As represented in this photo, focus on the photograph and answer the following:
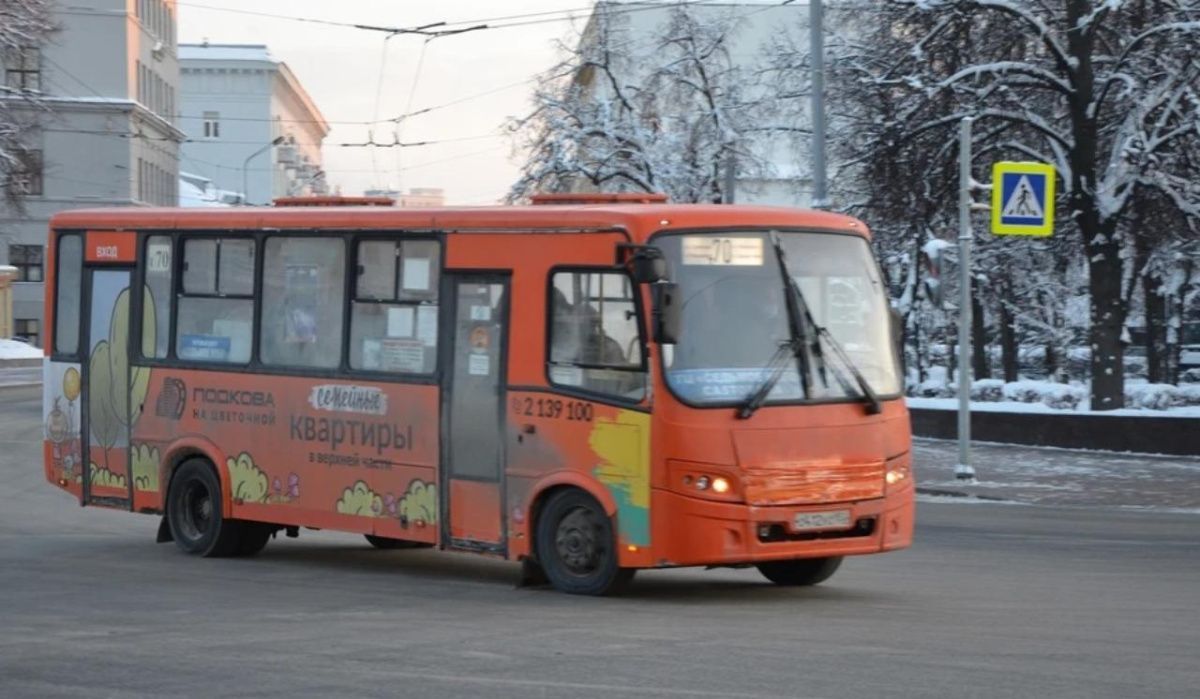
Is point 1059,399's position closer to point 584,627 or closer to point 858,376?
point 858,376

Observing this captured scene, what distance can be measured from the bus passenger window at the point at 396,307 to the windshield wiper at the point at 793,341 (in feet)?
8.93

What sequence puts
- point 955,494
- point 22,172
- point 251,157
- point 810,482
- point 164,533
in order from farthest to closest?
point 251,157
point 22,172
point 955,494
point 164,533
point 810,482

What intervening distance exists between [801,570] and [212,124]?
5221 inches

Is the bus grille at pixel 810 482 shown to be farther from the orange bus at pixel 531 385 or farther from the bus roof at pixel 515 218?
the bus roof at pixel 515 218

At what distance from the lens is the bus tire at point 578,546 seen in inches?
526

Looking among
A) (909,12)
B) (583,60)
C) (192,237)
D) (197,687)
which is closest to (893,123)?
(909,12)

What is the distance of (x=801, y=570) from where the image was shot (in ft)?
47.5

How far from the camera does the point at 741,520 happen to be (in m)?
12.8

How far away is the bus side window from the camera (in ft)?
59.5

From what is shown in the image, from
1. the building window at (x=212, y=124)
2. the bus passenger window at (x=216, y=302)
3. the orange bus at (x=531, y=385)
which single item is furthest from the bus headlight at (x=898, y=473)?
the building window at (x=212, y=124)

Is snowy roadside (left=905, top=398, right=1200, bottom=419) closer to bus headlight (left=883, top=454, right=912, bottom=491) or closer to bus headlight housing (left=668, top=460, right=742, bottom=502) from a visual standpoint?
bus headlight (left=883, top=454, right=912, bottom=491)

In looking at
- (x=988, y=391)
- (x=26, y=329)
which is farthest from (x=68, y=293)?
(x=26, y=329)

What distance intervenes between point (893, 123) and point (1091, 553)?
17267 mm

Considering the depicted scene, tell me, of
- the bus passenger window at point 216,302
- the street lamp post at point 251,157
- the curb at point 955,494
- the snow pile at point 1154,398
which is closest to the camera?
the bus passenger window at point 216,302
